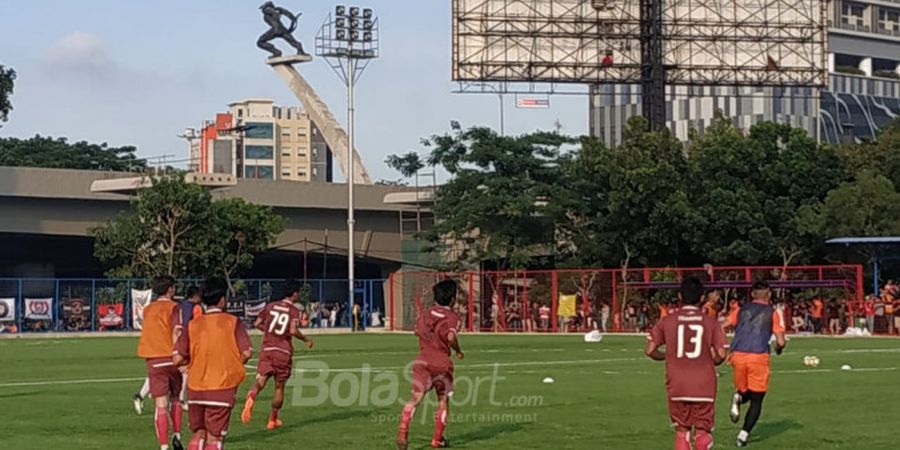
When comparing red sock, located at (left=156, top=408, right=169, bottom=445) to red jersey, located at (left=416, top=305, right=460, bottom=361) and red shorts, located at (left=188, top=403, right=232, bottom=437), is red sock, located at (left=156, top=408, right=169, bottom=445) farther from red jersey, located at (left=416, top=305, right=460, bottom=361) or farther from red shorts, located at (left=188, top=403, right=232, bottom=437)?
red jersey, located at (left=416, top=305, right=460, bottom=361)

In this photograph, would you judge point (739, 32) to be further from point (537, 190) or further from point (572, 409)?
point (572, 409)

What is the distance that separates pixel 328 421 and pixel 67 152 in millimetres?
105516

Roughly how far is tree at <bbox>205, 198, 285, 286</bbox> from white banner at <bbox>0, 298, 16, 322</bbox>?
1175cm

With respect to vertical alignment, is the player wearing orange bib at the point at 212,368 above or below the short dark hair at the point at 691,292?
below

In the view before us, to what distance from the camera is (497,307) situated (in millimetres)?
60781

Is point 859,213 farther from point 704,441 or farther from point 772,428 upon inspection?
point 704,441

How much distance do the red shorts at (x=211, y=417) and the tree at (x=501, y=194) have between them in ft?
182

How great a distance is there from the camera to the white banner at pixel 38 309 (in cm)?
5897

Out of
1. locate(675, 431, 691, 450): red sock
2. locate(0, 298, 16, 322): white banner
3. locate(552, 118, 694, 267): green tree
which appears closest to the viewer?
locate(675, 431, 691, 450): red sock

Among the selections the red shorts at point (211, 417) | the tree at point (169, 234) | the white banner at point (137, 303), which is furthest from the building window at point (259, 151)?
the red shorts at point (211, 417)

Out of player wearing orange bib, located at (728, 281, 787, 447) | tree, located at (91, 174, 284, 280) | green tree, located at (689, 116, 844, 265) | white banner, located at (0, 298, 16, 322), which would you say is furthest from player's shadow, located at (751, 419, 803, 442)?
tree, located at (91, 174, 284, 280)

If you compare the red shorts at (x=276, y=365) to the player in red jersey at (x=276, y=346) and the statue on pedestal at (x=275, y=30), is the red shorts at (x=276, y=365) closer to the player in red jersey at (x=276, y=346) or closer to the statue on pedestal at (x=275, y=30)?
the player in red jersey at (x=276, y=346)

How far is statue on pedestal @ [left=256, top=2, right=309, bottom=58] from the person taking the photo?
317ft

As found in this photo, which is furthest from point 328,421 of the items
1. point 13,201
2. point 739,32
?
point 13,201
